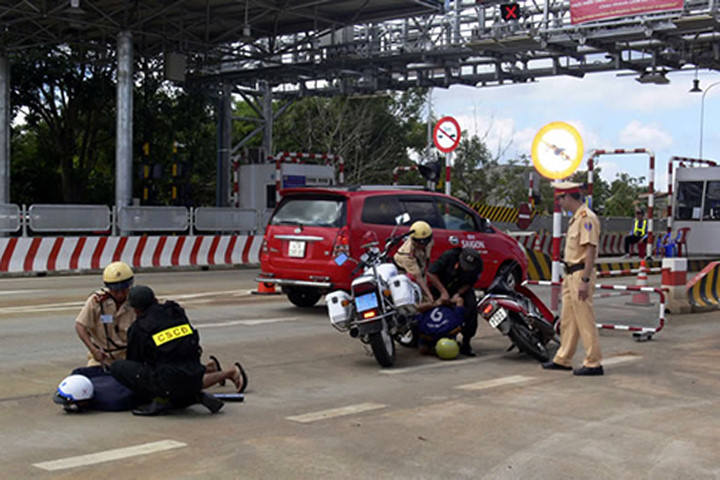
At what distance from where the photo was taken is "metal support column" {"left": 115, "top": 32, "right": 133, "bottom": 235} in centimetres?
→ 2553

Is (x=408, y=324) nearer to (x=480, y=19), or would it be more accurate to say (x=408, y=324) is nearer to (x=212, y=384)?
(x=212, y=384)

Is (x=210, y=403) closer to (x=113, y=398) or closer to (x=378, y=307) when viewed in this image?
(x=113, y=398)

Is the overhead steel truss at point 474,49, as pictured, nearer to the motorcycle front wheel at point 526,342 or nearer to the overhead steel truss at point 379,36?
the overhead steel truss at point 379,36

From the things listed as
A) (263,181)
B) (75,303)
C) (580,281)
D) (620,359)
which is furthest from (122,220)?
(580,281)

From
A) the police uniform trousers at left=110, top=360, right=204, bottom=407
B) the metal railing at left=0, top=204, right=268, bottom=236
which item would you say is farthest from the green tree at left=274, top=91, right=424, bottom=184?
the police uniform trousers at left=110, top=360, right=204, bottom=407

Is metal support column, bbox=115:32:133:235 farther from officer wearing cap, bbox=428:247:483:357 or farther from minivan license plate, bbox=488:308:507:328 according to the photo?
minivan license plate, bbox=488:308:507:328

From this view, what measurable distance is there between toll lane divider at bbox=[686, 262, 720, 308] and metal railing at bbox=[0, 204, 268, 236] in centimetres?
1399

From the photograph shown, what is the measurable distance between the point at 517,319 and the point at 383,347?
1.61m

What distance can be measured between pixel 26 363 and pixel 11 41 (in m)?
22.6

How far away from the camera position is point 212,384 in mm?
7727

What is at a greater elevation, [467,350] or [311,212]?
[311,212]

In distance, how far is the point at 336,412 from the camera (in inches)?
290

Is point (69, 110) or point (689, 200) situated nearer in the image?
point (689, 200)

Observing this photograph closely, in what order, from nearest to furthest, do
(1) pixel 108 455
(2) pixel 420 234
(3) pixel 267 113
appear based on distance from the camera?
(1) pixel 108 455, (2) pixel 420 234, (3) pixel 267 113
